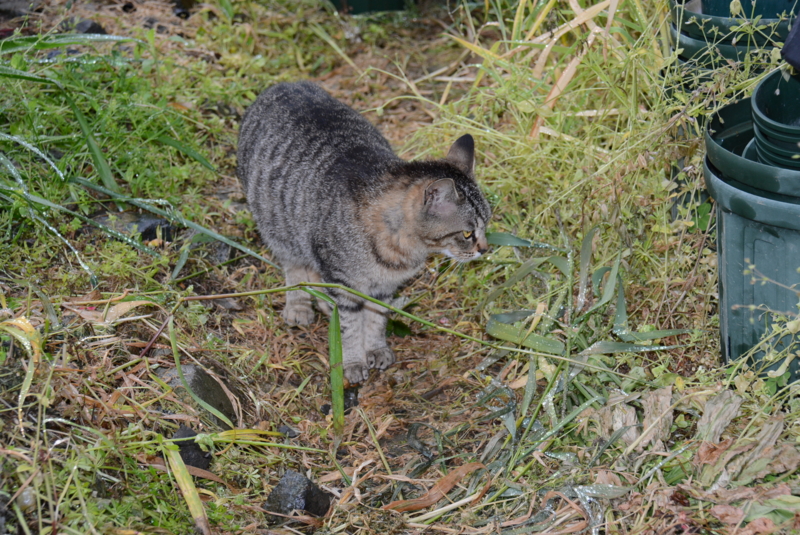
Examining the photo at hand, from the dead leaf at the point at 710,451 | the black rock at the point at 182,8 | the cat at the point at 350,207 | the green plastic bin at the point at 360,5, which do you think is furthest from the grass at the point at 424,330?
the green plastic bin at the point at 360,5

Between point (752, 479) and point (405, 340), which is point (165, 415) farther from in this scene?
point (752, 479)

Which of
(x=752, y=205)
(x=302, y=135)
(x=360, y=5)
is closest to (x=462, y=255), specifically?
(x=302, y=135)

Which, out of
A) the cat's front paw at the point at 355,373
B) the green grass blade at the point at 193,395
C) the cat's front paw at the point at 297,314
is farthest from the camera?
the cat's front paw at the point at 297,314

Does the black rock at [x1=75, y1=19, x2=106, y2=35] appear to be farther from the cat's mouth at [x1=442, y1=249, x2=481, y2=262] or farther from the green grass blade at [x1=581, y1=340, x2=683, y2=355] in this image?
the green grass blade at [x1=581, y1=340, x2=683, y2=355]

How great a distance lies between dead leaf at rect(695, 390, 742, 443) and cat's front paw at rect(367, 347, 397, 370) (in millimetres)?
1633

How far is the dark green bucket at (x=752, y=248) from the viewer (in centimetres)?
246

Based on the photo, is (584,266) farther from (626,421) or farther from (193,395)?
(193,395)

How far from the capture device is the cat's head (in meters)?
3.21

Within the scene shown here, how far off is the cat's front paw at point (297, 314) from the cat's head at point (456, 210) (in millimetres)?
891

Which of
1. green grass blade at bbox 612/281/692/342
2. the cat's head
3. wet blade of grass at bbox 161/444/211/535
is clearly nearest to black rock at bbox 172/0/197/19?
the cat's head

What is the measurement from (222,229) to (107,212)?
0.66m

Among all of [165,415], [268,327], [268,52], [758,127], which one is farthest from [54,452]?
[268,52]

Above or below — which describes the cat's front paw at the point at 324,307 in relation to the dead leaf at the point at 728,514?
below

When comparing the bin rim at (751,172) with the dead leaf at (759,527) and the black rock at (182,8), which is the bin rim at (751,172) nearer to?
the dead leaf at (759,527)
